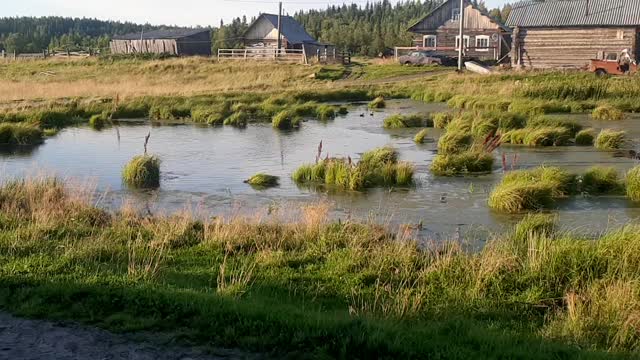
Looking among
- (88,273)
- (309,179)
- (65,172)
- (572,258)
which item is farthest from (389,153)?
(88,273)

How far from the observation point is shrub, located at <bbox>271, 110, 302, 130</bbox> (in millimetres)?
27469

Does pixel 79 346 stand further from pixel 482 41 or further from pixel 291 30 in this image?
pixel 291 30

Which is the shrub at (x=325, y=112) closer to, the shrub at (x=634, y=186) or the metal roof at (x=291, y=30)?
the shrub at (x=634, y=186)

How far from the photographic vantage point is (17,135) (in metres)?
23.0

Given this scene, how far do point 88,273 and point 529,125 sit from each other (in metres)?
18.0

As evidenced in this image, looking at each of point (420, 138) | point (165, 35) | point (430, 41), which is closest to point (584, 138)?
point (420, 138)

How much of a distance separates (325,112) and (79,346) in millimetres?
25398

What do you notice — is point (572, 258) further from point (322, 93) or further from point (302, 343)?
point (322, 93)

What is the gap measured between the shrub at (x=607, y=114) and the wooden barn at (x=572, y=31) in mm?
19980

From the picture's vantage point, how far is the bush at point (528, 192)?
41.5 ft

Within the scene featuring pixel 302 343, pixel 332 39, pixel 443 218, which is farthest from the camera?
pixel 332 39

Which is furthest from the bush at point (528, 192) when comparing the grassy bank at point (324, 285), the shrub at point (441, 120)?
the shrub at point (441, 120)

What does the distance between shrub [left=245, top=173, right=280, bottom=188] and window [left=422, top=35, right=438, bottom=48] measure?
51.4m

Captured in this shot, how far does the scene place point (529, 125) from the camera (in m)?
23.2
